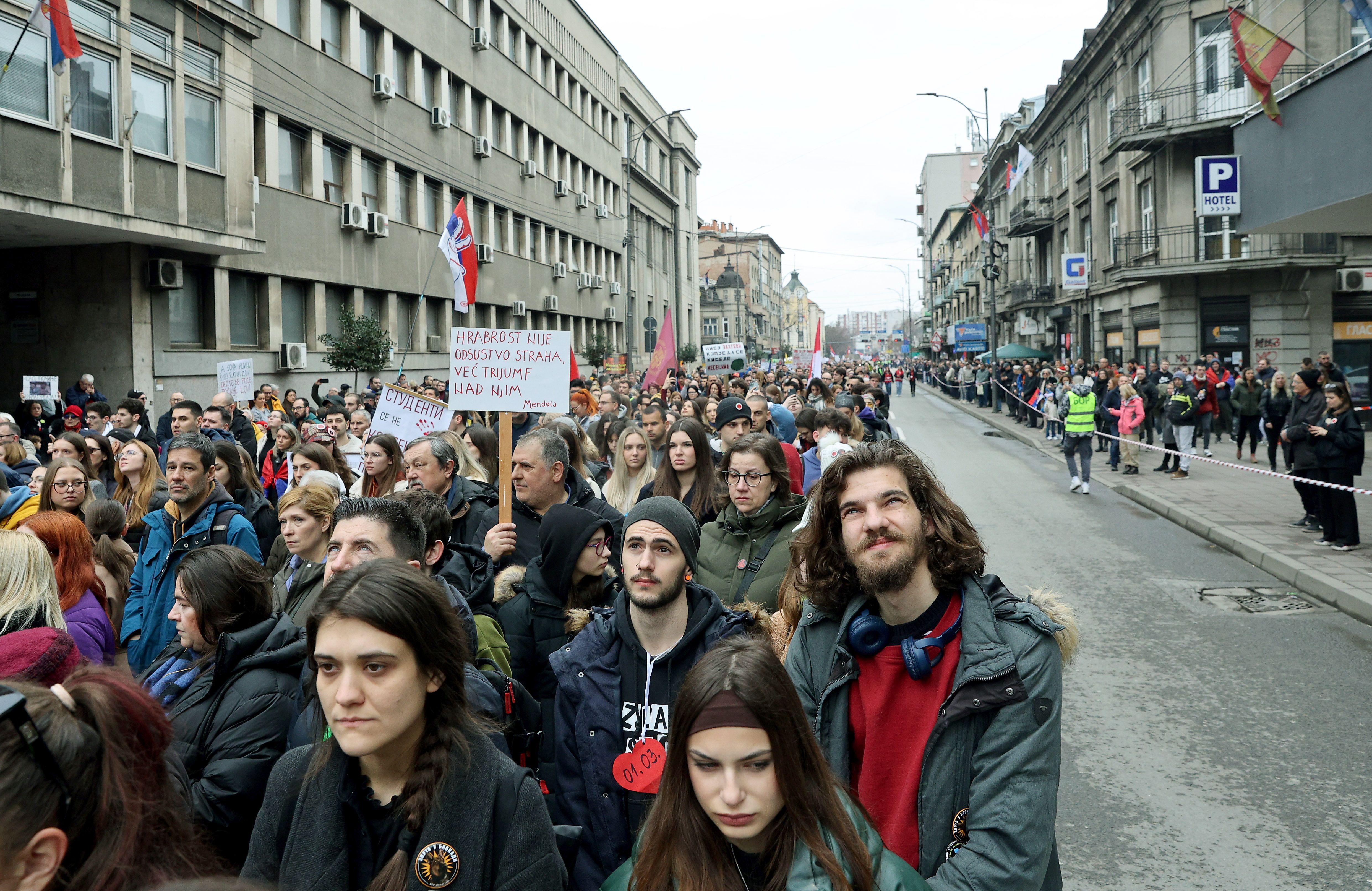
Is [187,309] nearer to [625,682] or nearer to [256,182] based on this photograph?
[256,182]

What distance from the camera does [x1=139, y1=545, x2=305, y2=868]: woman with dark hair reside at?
9.77 ft

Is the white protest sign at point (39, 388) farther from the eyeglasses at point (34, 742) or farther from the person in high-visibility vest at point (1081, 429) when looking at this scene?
the person in high-visibility vest at point (1081, 429)

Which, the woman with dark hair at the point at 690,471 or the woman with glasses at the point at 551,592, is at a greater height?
the woman with dark hair at the point at 690,471

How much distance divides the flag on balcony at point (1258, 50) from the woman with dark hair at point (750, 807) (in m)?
16.0

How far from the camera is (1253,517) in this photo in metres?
13.7

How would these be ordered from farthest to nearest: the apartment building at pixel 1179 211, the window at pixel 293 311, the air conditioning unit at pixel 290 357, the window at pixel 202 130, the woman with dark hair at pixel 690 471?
the apartment building at pixel 1179 211
the window at pixel 293 311
the air conditioning unit at pixel 290 357
the window at pixel 202 130
the woman with dark hair at pixel 690 471

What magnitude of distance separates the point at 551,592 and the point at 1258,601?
814cm

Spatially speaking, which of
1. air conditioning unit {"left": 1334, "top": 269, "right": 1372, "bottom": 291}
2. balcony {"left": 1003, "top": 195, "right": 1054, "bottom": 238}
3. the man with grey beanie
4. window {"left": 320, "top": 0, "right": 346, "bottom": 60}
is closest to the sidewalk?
air conditioning unit {"left": 1334, "top": 269, "right": 1372, "bottom": 291}

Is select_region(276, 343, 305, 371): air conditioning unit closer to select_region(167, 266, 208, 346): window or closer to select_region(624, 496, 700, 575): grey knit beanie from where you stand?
select_region(167, 266, 208, 346): window

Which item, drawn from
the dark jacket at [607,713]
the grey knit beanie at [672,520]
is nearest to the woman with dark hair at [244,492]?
the grey knit beanie at [672,520]

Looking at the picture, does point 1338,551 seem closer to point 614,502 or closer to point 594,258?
point 614,502

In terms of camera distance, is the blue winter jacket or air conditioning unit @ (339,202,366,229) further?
air conditioning unit @ (339,202,366,229)

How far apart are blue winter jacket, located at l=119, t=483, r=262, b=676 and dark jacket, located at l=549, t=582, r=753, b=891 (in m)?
2.08

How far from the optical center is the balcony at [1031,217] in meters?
44.1
